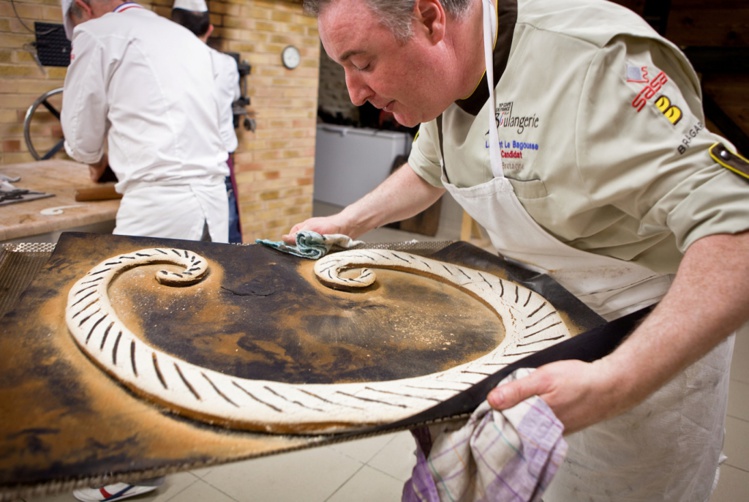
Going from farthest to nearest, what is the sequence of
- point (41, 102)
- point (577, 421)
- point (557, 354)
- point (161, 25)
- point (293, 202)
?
1. point (293, 202)
2. point (41, 102)
3. point (161, 25)
4. point (557, 354)
5. point (577, 421)

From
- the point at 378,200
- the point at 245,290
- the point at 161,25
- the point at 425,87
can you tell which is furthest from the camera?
the point at 161,25

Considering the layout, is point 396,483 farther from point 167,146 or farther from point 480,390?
point 167,146

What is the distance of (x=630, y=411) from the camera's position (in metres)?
1.14

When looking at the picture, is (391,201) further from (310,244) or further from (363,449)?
(363,449)

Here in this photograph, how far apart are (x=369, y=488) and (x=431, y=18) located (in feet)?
5.54

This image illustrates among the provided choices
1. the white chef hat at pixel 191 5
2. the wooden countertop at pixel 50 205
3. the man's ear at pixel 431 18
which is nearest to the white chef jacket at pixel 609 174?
the man's ear at pixel 431 18

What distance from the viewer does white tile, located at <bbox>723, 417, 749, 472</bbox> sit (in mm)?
2227

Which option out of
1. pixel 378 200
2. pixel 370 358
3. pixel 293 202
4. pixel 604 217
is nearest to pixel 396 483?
pixel 378 200

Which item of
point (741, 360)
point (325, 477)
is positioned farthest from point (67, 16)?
point (741, 360)

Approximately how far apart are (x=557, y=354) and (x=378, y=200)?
808 mm

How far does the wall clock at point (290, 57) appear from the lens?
3.67m

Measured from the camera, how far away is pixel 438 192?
62.3 inches

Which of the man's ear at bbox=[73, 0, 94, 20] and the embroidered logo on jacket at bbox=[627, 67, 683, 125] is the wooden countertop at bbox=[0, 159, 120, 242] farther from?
the embroidered logo on jacket at bbox=[627, 67, 683, 125]

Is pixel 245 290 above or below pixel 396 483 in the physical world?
above
